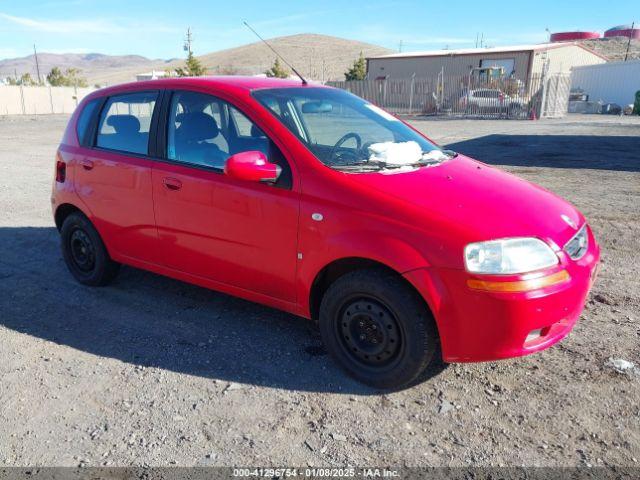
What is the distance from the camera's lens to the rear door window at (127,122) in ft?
13.7

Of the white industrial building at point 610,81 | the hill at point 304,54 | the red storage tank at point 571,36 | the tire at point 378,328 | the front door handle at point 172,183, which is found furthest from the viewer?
the hill at point 304,54

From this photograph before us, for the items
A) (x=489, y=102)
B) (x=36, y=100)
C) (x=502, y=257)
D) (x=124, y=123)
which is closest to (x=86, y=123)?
(x=124, y=123)

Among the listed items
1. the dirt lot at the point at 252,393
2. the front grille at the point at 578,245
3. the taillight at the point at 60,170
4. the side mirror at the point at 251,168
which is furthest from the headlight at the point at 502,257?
the taillight at the point at 60,170

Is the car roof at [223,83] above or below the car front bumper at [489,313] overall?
above

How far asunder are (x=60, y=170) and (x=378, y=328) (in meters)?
3.37

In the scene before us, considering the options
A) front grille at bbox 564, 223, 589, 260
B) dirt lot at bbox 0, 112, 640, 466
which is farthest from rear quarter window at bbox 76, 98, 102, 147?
front grille at bbox 564, 223, 589, 260

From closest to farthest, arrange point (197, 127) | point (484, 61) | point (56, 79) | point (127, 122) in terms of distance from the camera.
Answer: point (197, 127) → point (127, 122) → point (484, 61) → point (56, 79)

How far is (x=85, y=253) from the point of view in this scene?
485 centimetres

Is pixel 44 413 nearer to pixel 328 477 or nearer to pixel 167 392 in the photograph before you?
pixel 167 392

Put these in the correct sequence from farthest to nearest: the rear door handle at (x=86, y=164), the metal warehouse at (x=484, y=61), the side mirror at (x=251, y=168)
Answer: the metal warehouse at (x=484, y=61)
the rear door handle at (x=86, y=164)
the side mirror at (x=251, y=168)

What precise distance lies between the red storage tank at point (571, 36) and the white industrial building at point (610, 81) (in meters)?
47.9

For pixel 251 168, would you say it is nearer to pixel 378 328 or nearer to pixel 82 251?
pixel 378 328

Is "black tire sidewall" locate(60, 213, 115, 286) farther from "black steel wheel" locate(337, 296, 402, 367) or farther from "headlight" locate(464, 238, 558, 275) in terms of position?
"headlight" locate(464, 238, 558, 275)

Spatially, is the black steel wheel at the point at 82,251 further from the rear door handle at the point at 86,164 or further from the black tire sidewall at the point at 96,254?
the rear door handle at the point at 86,164
